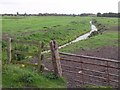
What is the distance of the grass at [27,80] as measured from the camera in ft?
44.4

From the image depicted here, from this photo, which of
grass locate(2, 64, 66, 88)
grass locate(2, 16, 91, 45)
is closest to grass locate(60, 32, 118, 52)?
grass locate(2, 16, 91, 45)

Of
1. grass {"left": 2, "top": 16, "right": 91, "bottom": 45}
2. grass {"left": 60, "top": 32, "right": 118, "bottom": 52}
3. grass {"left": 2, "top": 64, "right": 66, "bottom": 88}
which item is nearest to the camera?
grass {"left": 2, "top": 64, "right": 66, "bottom": 88}

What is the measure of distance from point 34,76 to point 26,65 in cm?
307

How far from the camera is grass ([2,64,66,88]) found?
13.5 metres

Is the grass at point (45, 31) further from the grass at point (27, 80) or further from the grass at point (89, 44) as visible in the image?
the grass at point (27, 80)

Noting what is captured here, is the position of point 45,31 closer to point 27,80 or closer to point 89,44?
point 89,44

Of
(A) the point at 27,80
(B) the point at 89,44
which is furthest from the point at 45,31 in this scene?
(A) the point at 27,80

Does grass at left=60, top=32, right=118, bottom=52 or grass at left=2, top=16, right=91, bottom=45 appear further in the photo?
grass at left=2, top=16, right=91, bottom=45

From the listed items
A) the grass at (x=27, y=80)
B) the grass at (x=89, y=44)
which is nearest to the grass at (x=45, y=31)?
the grass at (x=89, y=44)

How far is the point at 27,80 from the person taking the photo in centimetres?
1380

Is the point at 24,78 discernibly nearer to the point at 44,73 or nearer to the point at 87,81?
the point at 44,73

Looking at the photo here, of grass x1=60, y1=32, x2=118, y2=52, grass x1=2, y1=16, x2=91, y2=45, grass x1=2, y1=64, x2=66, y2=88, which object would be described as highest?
grass x1=2, y1=16, x2=91, y2=45

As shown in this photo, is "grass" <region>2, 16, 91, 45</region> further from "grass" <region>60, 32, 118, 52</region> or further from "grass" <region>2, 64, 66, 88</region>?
"grass" <region>2, 64, 66, 88</region>

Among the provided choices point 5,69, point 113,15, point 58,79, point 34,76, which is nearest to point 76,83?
point 58,79
